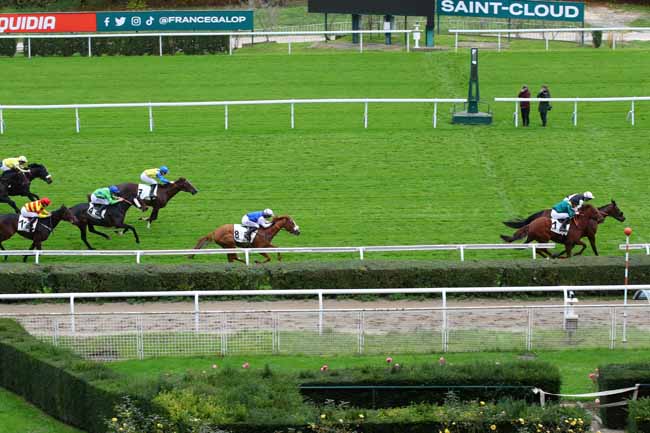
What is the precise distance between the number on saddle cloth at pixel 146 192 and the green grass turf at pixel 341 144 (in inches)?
22.5

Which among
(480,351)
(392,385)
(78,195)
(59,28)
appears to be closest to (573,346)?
(480,351)

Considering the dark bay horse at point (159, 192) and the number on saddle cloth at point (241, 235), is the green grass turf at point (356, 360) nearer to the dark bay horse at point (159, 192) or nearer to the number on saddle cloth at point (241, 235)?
the number on saddle cloth at point (241, 235)

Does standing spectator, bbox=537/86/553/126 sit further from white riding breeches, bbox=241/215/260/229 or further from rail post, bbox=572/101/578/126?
white riding breeches, bbox=241/215/260/229

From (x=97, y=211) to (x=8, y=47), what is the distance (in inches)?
623

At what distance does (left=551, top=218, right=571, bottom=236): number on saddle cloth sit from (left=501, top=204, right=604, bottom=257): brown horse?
0.04 m

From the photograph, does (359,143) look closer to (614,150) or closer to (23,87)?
(614,150)

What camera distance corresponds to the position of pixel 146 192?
21578 millimetres

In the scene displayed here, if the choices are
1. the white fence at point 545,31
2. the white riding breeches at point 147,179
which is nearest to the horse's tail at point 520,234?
the white riding breeches at point 147,179

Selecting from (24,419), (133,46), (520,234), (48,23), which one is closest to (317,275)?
(520,234)

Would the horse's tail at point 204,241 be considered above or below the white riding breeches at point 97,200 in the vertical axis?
below

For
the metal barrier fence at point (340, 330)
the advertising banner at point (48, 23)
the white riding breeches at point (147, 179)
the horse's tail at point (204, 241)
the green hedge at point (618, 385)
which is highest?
the advertising banner at point (48, 23)

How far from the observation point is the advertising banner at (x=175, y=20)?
35.8 m

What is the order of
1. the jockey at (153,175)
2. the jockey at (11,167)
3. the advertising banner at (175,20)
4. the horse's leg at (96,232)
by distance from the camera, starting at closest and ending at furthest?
1. the horse's leg at (96,232)
2. the jockey at (153,175)
3. the jockey at (11,167)
4. the advertising banner at (175,20)

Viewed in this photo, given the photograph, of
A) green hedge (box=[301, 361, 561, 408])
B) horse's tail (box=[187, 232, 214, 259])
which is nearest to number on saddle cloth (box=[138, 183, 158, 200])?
horse's tail (box=[187, 232, 214, 259])
